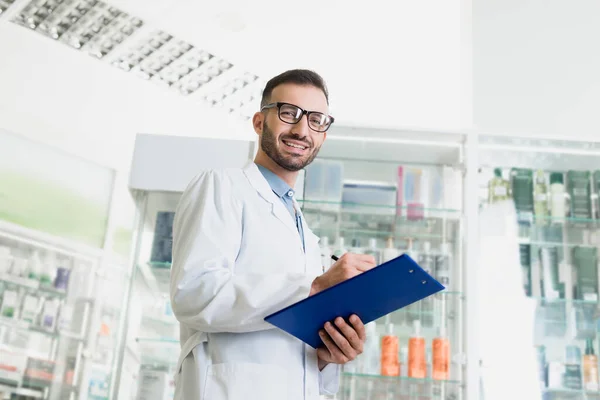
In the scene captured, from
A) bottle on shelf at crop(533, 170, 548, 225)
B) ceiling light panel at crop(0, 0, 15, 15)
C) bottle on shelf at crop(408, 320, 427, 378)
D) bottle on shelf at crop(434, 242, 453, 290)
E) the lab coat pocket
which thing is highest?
ceiling light panel at crop(0, 0, 15, 15)

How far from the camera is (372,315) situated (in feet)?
4.33

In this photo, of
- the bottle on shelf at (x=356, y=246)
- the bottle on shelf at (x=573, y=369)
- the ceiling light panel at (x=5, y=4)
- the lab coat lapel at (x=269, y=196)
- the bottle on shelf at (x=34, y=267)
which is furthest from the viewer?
the ceiling light panel at (x=5, y=4)

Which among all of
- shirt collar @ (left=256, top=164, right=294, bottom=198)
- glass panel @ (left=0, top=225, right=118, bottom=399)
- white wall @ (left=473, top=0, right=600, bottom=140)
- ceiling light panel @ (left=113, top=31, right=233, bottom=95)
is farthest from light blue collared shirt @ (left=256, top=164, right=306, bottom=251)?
ceiling light panel @ (left=113, top=31, right=233, bottom=95)

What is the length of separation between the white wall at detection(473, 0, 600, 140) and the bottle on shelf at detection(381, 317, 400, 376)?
1630 mm

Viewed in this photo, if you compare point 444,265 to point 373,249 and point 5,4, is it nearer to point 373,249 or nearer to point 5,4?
point 373,249

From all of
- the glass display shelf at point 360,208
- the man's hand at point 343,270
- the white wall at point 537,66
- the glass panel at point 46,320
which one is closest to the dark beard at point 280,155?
the man's hand at point 343,270

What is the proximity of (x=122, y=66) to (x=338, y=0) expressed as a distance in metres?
1.46

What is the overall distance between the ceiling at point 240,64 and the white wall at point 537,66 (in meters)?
0.19

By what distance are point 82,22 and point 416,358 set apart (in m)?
2.74

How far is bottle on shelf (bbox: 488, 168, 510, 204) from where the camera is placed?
3354 millimetres

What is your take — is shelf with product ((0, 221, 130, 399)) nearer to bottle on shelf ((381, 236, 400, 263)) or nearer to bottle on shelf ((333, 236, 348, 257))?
bottle on shelf ((333, 236, 348, 257))

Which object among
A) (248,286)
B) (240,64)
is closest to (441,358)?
(248,286)

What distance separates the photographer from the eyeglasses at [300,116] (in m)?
1.59

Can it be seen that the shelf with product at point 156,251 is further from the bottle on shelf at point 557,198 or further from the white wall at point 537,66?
the white wall at point 537,66
